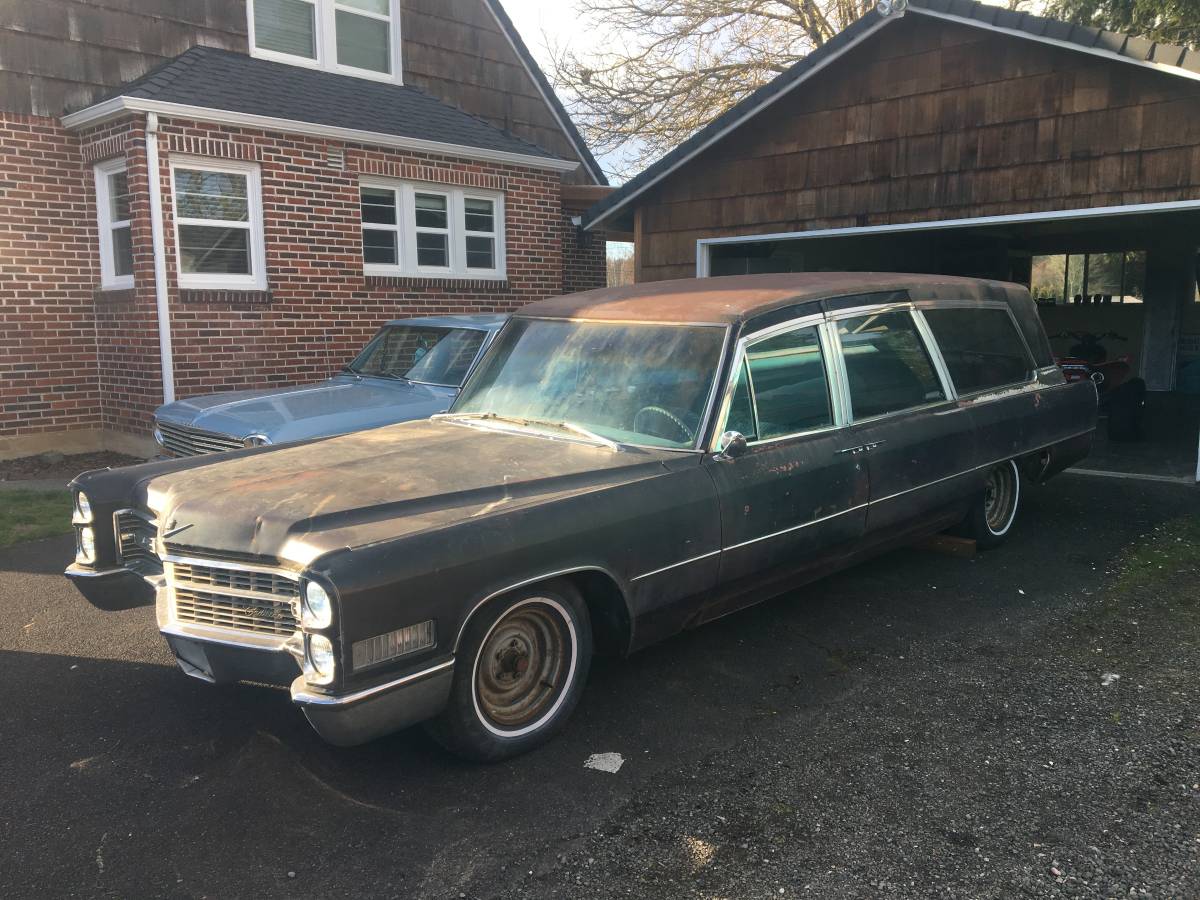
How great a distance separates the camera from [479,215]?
1288 cm

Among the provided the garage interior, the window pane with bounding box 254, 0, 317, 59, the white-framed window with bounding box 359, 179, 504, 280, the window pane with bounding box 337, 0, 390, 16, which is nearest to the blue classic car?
the white-framed window with bounding box 359, 179, 504, 280

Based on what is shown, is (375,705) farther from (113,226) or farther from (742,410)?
(113,226)

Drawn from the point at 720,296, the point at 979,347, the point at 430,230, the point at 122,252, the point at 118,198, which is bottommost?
the point at 979,347

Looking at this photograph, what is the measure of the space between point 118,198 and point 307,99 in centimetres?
244

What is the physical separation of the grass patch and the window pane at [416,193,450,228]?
18.2ft

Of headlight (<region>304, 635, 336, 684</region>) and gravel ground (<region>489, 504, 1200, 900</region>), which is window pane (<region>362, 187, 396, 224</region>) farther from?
headlight (<region>304, 635, 336, 684</region>)

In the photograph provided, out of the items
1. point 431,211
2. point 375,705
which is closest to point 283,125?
point 431,211

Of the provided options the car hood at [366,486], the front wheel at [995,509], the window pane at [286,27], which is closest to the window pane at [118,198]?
the window pane at [286,27]

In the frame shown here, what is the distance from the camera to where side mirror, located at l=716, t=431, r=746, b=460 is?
13.0ft

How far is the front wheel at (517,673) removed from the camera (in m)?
3.26

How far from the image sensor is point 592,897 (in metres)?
2.71

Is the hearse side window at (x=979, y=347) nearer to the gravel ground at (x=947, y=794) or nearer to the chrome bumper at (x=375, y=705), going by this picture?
the gravel ground at (x=947, y=794)

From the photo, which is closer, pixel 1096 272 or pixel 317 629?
pixel 317 629

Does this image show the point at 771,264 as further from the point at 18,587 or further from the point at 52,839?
the point at 52,839
